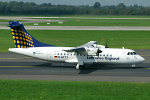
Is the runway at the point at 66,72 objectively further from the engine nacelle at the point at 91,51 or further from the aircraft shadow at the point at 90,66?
the engine nacelle at the point at 91,51

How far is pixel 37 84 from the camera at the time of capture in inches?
1104

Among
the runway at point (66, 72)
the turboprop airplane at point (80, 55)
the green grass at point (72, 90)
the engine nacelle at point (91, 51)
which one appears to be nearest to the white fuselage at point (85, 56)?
the turboprop airplane at point (80, 55)

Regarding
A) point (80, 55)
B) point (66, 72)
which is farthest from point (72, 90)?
point (80, 55)

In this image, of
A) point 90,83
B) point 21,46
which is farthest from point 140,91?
point 21,46

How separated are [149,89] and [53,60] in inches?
614

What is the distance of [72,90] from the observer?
25.5 metres

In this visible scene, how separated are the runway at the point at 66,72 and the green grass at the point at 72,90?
11.3ft

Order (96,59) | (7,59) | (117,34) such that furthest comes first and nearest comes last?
(117,34)
(7,59)
(96,59)

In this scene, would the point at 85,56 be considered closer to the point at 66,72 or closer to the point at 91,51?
the point at 91,51

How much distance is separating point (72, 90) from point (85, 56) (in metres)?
12.6

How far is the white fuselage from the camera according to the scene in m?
37.8

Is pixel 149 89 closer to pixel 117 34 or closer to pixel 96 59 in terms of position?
pixel 96 59

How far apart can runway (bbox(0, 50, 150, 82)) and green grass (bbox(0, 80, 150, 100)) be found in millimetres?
3449

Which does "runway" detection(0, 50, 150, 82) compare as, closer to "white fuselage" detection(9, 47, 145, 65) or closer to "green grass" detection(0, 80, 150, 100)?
"white fuselage" detection(9, 47, 145, 65)
